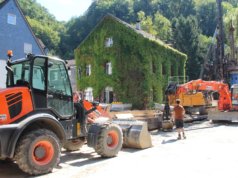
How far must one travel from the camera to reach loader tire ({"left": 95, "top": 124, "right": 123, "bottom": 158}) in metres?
8.77

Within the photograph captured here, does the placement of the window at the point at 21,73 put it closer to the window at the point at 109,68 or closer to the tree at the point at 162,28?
the window at the point at 109,68

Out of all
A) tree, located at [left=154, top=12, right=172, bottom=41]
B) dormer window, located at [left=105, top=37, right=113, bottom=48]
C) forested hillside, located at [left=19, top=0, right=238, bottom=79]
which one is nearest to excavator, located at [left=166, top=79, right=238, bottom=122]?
dormer window, located at [left=105, top=37, right=113, bottom=48]

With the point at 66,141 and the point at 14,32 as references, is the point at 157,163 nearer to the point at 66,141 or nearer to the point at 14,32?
the point at 66,141

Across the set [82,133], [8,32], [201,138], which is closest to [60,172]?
[82,133]

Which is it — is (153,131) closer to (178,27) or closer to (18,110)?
(18,110)

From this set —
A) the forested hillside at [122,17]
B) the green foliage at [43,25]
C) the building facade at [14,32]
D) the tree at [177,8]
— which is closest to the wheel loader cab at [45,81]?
the building facade at [14,32]

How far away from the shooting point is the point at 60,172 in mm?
7488

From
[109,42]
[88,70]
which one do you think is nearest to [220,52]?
[109,42]

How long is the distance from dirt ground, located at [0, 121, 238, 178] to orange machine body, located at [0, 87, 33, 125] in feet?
4.27

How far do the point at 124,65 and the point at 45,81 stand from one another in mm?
24604

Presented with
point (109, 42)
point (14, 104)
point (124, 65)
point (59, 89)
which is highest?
point (109, 42)

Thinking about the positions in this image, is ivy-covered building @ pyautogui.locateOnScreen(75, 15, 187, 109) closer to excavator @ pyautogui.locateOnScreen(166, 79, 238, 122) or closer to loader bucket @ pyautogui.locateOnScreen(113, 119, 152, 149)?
excavator @ pyautogui.locateOnScreen(166, 79, 238, 122)

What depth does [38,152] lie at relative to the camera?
23.4ft

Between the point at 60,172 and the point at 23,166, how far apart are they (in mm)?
934
